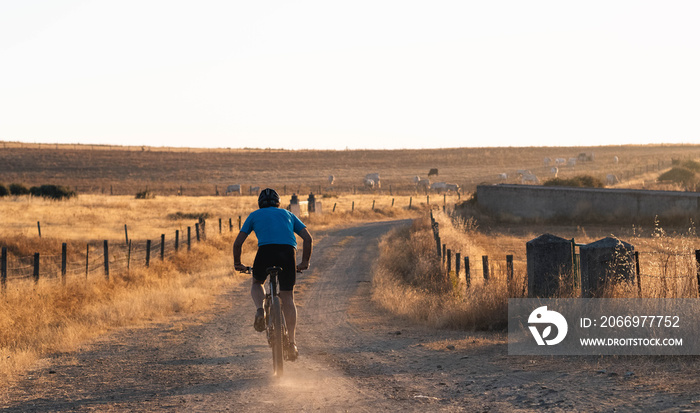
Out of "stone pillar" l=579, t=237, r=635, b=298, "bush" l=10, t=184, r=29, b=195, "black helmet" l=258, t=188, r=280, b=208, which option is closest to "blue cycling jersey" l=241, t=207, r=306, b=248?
"black helmet" l=258, t=188, r=280, b=208

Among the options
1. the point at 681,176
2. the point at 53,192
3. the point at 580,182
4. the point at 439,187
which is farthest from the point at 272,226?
the point at 439,187

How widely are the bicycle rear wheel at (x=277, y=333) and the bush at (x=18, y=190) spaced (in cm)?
6289

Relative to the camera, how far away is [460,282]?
15469mm

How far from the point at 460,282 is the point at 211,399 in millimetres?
8633

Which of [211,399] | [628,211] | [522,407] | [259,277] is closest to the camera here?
[522,407]

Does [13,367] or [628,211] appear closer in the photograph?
[13,367]

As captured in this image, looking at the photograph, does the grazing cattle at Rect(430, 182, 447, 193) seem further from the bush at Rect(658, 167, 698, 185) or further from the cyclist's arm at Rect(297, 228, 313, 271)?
the cyclist's arm at Rect(297, 228, 313, 271)

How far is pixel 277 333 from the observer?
27.7ft

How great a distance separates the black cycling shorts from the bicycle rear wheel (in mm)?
288

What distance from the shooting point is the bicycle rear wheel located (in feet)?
27.7

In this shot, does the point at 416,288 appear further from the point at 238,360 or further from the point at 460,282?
the point at 238,360

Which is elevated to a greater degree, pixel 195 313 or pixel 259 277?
pixel 259 277

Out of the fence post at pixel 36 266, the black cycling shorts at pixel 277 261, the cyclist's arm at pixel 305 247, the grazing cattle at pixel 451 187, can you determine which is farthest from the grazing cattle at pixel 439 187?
the black cycling shorts at pixel 277 261

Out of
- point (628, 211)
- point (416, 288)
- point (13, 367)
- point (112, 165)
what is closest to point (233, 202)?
point (628, 211)
